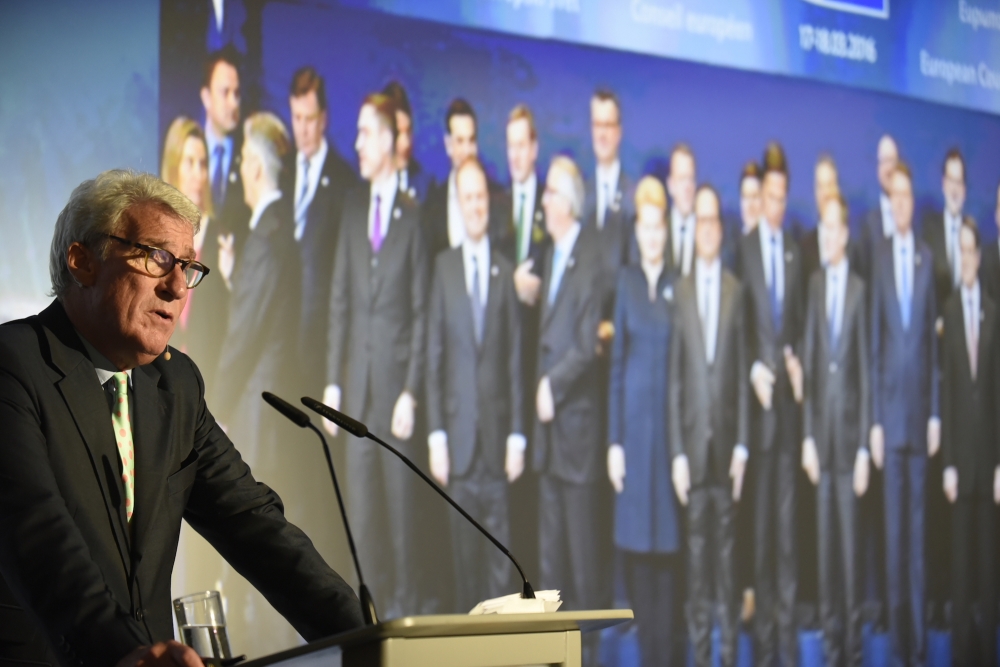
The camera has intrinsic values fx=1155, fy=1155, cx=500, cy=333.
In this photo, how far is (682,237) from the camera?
4629 mm

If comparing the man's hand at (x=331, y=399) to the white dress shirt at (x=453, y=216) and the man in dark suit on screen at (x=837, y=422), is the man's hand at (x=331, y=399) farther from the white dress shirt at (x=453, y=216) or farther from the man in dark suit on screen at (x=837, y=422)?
the man in dark suit on screen at (x=837, y=422)

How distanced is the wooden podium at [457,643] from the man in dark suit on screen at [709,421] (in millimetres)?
2874

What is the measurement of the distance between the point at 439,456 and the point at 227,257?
3.22 ft

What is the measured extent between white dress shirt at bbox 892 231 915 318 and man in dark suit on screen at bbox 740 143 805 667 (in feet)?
1.79

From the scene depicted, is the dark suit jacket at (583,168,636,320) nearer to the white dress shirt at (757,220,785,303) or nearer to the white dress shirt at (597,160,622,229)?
the white dress shirt at (597,160,622,229)

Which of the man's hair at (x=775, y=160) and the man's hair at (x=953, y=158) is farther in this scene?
the man's hair at (x=953, y=158)

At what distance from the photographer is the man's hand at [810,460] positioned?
4.84 meters

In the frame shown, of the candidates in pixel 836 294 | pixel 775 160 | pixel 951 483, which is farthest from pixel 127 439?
pixel 951 483

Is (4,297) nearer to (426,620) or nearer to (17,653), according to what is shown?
(17,653)

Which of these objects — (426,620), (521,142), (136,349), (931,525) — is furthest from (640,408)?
(426,620)

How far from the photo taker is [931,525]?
5.18 meters

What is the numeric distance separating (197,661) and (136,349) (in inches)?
29.5

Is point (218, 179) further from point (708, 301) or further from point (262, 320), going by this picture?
point (708, 301)

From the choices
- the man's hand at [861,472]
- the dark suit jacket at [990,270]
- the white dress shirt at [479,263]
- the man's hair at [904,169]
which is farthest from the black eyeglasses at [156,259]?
the dark suit jacket at [990,270]
